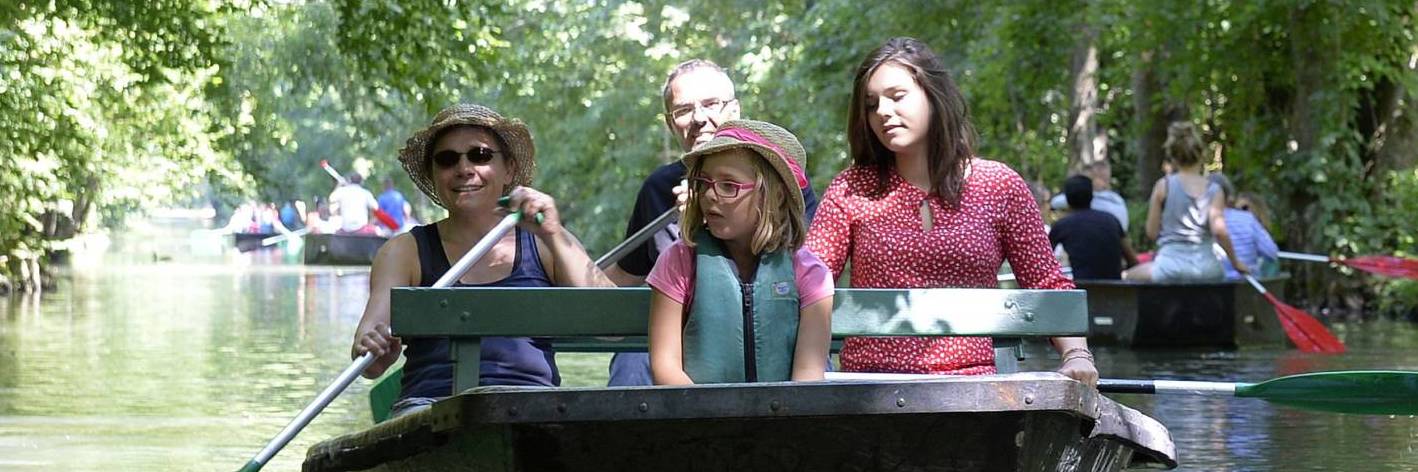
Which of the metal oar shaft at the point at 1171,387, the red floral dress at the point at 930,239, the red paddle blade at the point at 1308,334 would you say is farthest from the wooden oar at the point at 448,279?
the red paddle blade at the point at 1308,334

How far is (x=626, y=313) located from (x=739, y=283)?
0.71 metres

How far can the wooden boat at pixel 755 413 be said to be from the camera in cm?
525

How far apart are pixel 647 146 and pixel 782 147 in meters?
39.9

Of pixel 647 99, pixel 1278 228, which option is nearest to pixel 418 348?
pixel 1278 228

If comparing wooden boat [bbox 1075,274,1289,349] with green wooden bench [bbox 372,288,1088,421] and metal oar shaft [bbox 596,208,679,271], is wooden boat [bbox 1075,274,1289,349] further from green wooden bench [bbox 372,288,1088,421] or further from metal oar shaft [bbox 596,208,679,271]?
green wooden bench [bbox 372,288,1088,421]

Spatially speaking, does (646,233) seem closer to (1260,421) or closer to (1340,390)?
(1340,390)

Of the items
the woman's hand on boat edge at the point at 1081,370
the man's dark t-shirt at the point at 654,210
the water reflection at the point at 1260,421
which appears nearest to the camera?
the woman's hand on boat edge at the point at 1081,370

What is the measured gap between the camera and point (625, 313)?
6.19m

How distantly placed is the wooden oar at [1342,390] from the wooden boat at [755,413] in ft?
3.88

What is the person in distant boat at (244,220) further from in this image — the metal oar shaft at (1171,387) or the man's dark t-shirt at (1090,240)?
the metal oar shaft at (1171,387)

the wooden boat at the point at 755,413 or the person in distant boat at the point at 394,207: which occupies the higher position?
the person in distant boat at the point at 394,207

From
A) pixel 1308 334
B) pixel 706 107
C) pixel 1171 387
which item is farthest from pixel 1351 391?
pixel 1308 334

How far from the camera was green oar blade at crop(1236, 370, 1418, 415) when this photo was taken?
7.34 m

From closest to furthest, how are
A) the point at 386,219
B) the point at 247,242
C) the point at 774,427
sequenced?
the point at 774,427 < the point at 386,219 < the point at 247,242
